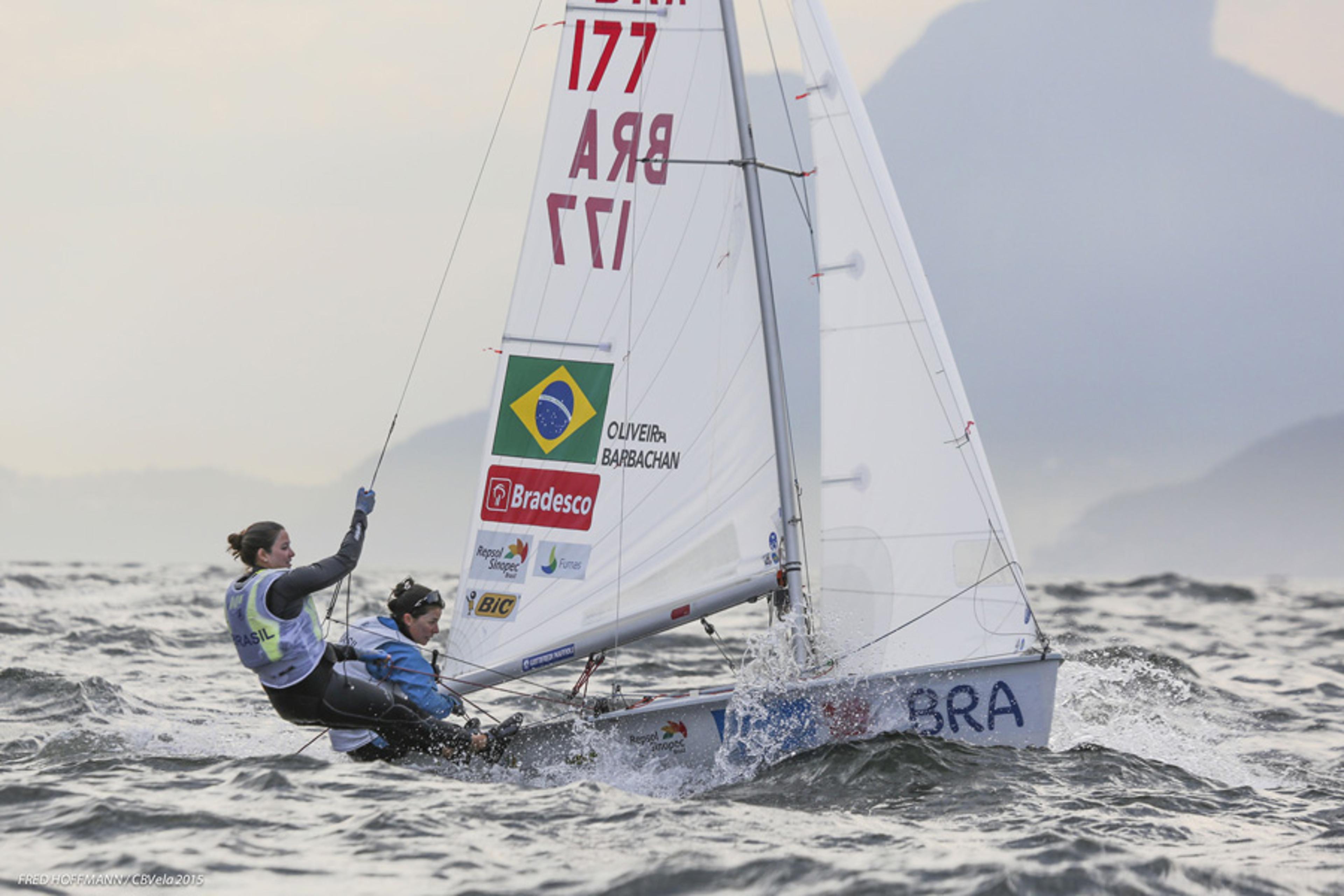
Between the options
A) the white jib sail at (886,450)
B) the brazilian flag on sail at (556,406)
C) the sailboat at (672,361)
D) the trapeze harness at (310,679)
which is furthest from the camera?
the brazilian flag on sail at (556,406)

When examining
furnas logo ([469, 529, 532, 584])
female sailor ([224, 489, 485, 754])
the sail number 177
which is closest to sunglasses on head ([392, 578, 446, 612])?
female sailor ([224, 489, 485, 754])

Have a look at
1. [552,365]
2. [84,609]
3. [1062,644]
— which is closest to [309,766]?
[552,365]

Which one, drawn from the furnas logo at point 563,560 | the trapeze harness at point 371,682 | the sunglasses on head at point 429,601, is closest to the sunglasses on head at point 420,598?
the sunglasses on head at point 429,601

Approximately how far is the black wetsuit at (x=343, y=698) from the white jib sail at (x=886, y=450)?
6.91 feet

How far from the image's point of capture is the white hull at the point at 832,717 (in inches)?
266

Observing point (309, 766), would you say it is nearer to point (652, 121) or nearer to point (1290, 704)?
point (652, 121)

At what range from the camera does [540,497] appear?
293 inches

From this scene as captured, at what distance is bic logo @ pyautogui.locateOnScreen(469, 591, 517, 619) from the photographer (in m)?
7.43

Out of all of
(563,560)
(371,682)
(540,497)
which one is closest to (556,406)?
(540,497)

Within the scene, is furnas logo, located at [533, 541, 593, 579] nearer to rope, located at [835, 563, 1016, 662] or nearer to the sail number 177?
rope, located at [835, 563, 1016, 662]

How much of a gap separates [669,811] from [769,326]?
104 inches

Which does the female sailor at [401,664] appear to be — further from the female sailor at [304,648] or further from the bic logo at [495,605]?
the bic logo at [495,605]

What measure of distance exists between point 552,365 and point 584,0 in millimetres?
1953

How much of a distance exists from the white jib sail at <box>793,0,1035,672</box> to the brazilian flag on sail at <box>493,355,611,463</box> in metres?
1.22
